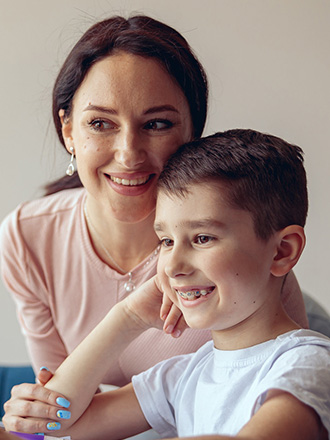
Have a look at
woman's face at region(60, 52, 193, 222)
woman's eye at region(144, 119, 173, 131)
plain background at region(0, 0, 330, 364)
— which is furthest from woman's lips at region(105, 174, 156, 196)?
plain background at region(0, 0, 330, 364)

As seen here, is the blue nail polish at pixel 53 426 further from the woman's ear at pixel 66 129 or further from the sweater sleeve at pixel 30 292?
the woman's ear at pixel 66 129

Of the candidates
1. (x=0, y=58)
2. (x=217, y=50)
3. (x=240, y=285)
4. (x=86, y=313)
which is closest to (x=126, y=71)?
(x=240, y=285)

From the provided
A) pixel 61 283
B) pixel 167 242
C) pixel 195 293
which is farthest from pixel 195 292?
pixel 61 283

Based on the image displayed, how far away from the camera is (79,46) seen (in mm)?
1635

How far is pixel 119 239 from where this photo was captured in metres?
1.80

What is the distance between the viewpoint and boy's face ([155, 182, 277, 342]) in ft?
4.00

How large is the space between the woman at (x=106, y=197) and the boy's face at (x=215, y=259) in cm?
24

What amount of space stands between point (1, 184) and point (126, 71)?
5.90ft

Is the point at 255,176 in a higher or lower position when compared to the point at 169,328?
higher

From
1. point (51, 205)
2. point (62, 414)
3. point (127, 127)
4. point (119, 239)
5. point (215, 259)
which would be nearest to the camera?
point (215, 259)

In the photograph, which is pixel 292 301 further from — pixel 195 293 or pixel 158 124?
pixel 158 124

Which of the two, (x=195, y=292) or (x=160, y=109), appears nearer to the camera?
(x=195, y=292)

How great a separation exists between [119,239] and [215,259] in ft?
2.07

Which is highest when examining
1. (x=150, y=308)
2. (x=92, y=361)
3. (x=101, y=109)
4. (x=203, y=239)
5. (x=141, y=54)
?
(x=141, y=54)
